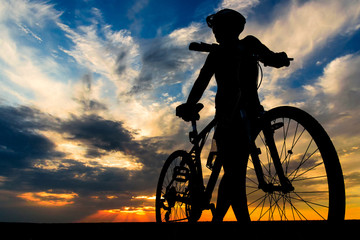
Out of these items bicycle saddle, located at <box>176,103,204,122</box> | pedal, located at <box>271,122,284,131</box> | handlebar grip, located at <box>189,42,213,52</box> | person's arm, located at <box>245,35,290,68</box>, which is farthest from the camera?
bicycle saddle, located at <box>176,103,204,122</box>

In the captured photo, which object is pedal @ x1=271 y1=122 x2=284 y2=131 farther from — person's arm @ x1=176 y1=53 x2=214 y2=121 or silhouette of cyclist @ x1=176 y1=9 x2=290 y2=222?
person's arm @ x1=176 y1=53 x2=214 y2=121

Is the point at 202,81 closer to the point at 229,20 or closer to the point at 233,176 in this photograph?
the point at 229,20

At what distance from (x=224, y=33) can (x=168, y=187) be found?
10.7ft

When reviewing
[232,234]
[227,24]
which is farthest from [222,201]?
[227,24]

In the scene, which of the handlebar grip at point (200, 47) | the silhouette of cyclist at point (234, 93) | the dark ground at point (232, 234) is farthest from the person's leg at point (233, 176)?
the handlebar grip at point (200, 47)

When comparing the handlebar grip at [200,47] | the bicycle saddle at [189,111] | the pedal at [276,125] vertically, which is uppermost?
the handlebar grip at [200,47]

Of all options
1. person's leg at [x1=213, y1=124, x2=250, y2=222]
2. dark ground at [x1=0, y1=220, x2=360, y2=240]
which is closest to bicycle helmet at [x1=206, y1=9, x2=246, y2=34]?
person's leg at [x1=213, y1=124, x2=250, y2=222]

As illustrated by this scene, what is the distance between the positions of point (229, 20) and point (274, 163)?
65.7 inches

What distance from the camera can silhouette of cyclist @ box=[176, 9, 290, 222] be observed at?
8.94ft

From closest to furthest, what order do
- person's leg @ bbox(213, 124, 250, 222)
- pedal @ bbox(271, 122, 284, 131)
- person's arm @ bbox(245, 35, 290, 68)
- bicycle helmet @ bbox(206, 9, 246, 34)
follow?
1. pedal @ bbox(271, 122, 284, 131)
2. person's arm @ bbox(245, 35, 290, 68)
3. person's leg @ bbox(213, 124, 250, 222)
4. bicycle helmet @ bbox(206, 9, 246, 34)

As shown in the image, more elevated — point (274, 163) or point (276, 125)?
point (276, 125)

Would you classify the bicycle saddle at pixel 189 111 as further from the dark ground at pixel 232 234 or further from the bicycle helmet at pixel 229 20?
the dark ground at pixel 232 234

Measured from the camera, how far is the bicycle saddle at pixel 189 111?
3.91m

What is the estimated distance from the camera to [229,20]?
2.90 metres
